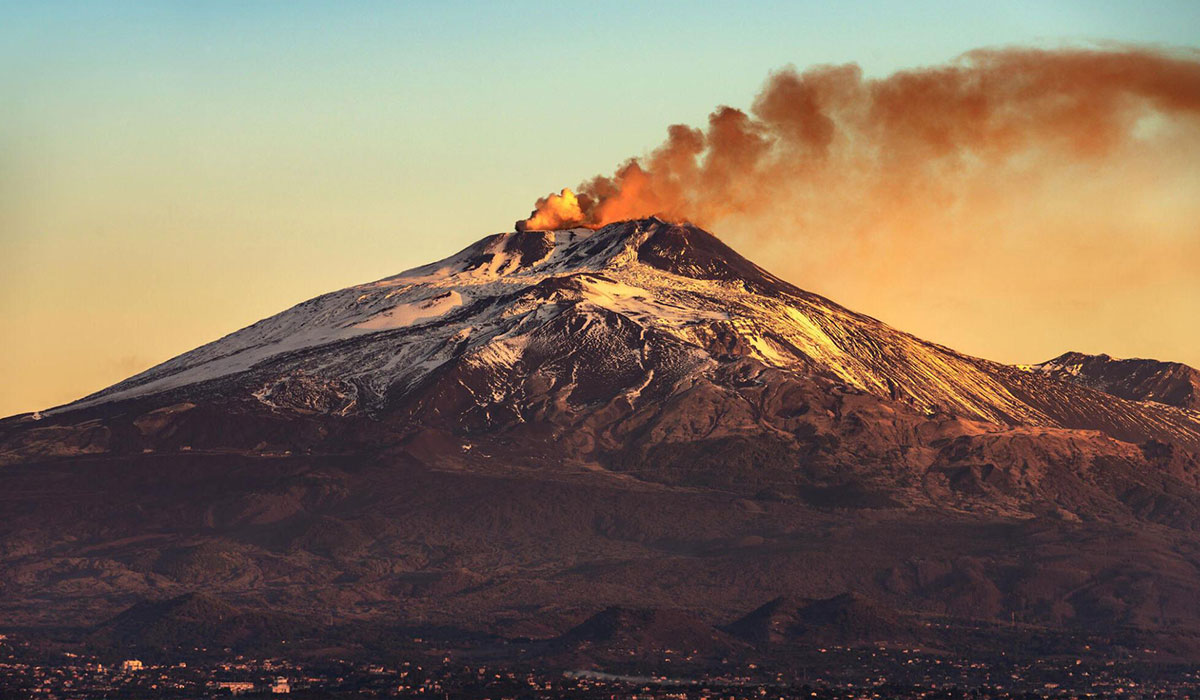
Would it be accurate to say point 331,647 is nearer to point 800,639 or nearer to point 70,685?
point 70,685

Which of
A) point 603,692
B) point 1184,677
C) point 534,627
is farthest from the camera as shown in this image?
point 534,627

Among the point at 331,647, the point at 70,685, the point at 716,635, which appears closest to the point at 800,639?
the point at 716,635

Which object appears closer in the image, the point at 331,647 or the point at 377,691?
the point at 377,691

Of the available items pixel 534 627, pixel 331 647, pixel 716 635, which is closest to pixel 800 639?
pixel 716 635

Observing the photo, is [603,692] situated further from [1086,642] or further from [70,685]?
[1086,642]

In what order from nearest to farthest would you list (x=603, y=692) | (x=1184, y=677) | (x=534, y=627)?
(x=603, y=692) < (x=1184, y=677) < (x=534, y=627)

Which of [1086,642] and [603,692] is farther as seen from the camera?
[1086,642]

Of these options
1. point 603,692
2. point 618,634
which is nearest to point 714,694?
→ point 603,692

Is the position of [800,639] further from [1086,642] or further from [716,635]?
[1086,642]
